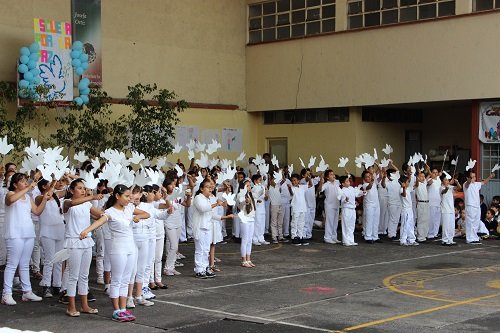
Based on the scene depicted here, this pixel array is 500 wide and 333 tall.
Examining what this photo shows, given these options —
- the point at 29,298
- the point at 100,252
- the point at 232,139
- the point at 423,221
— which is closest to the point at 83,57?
the point at 232,139

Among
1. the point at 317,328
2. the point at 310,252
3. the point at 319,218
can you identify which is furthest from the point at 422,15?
the point at 317,328

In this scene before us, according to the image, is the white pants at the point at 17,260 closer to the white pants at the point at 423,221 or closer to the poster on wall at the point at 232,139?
the white pants at the point at 423,221

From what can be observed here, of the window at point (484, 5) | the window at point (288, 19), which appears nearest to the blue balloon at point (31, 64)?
the window at point (288, 19)

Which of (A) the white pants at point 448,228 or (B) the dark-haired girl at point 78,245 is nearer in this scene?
(B) the dark-haired girl at point 78,245

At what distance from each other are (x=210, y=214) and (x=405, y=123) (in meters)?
13.8

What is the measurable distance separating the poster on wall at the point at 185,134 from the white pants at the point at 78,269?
14215 mm

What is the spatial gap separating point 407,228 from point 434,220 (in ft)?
5.25

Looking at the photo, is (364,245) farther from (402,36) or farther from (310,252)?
(402,36)

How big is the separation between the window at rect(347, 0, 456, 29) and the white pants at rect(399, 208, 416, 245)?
6.43 metres

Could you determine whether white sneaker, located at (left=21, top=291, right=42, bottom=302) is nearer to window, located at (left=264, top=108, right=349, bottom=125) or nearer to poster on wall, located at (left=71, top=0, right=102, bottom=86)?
poster on wall, located at (left=71, top=0, right=102, bottom=86)

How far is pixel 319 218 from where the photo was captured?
75.8 feet

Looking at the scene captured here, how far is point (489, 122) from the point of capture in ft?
69.5

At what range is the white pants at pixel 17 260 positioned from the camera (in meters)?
10.9

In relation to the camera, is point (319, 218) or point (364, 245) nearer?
point (364, 245)
